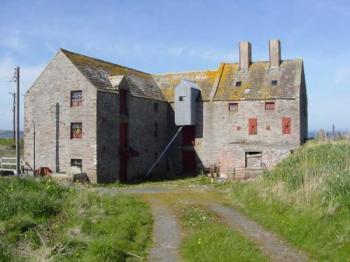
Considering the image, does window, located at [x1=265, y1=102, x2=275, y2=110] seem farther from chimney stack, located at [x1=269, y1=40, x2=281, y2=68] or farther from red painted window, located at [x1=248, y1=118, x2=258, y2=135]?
chimney stack, located at [x1=269, y1=40, x2=281, y2=68]

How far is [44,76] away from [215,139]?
588 inches

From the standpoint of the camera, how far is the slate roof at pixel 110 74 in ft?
104

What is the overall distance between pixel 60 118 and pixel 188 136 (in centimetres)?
1184

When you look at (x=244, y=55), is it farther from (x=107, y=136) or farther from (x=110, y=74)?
(x=107, y=136)

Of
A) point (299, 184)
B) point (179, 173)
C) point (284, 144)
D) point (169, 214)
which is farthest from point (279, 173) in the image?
point (179, 173)

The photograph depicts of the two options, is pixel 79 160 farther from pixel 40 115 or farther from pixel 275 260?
pixel 275 260

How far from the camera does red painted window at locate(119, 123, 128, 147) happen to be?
33.2m

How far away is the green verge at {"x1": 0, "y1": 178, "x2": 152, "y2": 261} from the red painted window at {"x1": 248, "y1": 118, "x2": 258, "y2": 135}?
19.6 m

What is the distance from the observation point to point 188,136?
127 feet

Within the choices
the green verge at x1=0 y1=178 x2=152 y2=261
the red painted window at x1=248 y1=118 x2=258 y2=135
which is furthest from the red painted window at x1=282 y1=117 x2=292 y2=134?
the green verge at x1=0 y1=178 x2=152 y2=261

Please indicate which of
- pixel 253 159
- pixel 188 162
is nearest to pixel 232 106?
A: pixel 253 159

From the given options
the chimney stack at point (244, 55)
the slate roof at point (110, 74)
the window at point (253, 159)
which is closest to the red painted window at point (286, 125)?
the window at point (253, 159)

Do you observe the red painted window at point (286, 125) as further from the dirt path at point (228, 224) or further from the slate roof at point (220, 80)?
A: the dirt path at point (228, 224)

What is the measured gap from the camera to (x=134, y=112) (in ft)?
113
